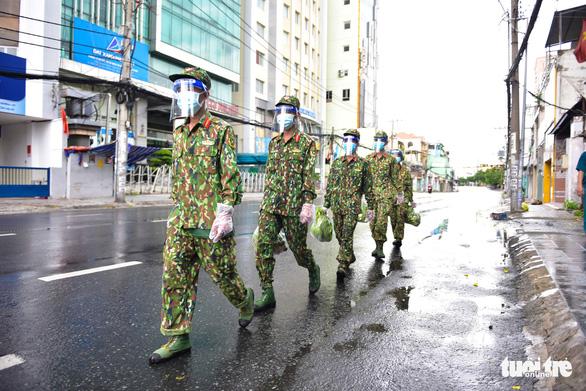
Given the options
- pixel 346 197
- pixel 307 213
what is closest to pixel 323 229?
pixel 346 197

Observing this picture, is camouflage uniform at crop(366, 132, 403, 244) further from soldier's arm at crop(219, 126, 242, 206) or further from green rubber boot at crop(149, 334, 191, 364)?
green rubber boot at crop(149, 334, 191, 364)

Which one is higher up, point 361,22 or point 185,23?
point 361,22

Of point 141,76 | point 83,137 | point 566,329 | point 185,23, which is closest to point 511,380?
point 566,329

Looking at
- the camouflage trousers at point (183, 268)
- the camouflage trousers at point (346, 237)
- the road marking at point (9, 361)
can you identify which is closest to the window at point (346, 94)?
the camouflage trousers at point (346, 237)

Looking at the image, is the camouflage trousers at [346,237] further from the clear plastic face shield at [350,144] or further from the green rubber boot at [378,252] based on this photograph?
the green rubber boot at [378,252]

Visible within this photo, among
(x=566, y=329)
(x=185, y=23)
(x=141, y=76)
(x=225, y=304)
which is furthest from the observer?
(x=185, y=23)

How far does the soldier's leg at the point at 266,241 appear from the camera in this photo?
3857mm

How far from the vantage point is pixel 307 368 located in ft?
8.93

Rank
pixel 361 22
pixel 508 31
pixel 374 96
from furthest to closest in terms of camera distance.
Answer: pixel 374 96, pixel 361 22, pixel 508 31

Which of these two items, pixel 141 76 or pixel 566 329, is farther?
pixel 141 76

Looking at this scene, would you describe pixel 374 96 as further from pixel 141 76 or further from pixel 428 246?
pixel 428 246

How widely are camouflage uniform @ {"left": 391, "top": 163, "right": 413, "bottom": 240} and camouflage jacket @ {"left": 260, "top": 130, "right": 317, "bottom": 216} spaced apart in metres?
3.81

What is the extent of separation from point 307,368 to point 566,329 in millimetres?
1961

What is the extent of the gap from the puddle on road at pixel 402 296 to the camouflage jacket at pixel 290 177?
1.42 meters
